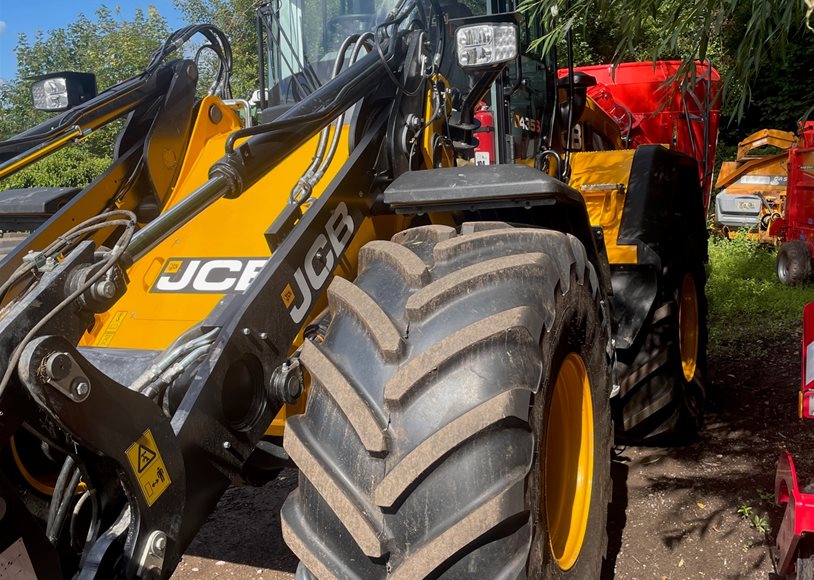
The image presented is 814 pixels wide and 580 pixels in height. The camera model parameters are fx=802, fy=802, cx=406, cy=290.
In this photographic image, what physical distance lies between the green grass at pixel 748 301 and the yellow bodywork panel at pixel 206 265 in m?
4.33

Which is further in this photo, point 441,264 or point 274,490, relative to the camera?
point 274,490

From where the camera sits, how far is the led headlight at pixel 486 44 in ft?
8.64

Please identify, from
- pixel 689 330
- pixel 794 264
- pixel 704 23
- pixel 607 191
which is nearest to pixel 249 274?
pixel 704 23

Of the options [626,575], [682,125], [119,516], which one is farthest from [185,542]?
[682,125]

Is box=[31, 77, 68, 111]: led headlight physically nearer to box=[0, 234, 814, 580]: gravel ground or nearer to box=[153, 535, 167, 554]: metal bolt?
box=[0, 234, 814, 580]: gravel ground

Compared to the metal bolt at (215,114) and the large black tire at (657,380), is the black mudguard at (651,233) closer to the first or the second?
the large black tire at (657,380)

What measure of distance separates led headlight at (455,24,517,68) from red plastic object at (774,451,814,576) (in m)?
1.59

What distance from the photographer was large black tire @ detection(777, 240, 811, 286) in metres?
8.54

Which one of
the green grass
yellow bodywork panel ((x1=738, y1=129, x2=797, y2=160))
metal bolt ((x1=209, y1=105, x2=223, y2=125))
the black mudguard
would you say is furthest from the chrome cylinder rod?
yellow bodywork panel ((x1=738, y1=129, x2=797, y2=160))

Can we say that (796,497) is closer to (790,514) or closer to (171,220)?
(790,514)

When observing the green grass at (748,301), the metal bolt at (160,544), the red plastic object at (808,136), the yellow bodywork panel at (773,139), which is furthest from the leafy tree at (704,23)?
the yellow bodywork panel at (773,139)

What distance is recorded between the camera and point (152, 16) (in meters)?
31.5

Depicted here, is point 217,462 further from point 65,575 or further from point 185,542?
point 65,575

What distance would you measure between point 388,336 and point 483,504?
0.43 m
